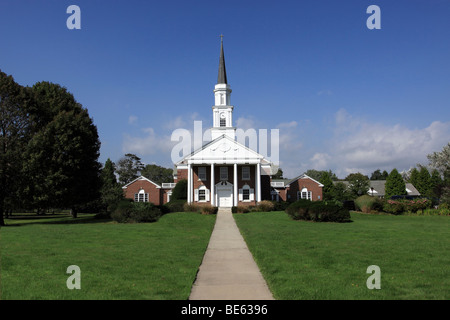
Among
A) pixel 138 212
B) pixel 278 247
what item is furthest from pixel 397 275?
pixel 138 212

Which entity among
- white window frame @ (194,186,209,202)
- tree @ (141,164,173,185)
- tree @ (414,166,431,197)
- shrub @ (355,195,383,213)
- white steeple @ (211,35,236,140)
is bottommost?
shrub @ (355,195,383,213)

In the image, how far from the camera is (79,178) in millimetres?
32781

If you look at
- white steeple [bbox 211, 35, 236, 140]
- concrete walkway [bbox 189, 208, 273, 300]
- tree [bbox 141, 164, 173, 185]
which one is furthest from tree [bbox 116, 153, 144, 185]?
concrete walkway [bbox 189, 208, 273, 300]

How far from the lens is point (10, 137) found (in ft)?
97.8

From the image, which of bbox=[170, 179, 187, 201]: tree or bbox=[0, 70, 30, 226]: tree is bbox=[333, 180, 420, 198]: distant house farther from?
bbox=[0, 70, 30, 226]: tree

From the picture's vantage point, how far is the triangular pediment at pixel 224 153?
42.9 m

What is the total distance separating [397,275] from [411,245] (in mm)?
5716

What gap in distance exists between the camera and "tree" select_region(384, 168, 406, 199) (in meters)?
66.1

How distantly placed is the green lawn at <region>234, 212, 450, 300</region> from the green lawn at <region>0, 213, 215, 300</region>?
2239 mm

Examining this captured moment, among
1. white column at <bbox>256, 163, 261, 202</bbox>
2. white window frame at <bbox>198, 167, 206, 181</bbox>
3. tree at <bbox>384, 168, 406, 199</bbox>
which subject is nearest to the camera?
white column at <bbox>256, 163, 261, 202</bbox>

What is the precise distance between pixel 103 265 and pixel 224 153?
108 ft

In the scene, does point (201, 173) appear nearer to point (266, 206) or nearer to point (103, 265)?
point (266, 206)

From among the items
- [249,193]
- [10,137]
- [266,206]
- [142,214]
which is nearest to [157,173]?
[249,193]
